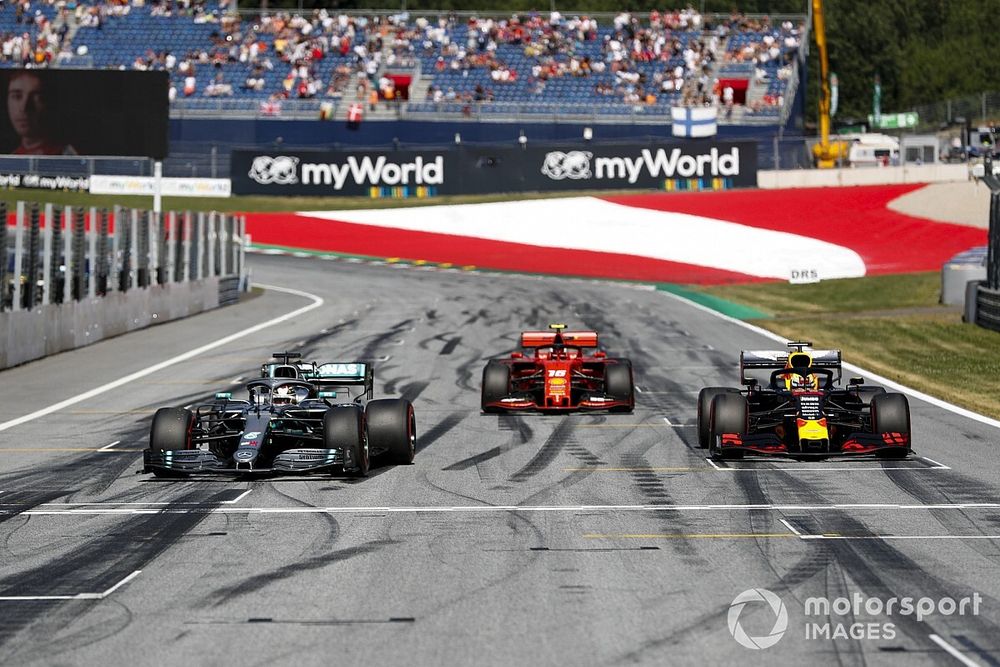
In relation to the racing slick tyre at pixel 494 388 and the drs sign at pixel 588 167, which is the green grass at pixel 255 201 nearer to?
the drs sign at pixel 588 167

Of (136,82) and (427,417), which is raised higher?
(136,82)

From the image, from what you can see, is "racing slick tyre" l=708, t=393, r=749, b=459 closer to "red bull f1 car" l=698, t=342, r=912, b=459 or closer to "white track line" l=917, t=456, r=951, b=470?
"red bull f1 car" l=698, t=342, r=912, b=459

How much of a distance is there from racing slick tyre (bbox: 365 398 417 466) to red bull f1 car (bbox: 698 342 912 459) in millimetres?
3355

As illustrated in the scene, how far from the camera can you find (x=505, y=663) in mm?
8297

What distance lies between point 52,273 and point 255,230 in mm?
30561

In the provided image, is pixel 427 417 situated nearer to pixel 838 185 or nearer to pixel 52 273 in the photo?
pixel 52 273

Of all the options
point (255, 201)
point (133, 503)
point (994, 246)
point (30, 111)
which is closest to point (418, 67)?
point (255, 201)

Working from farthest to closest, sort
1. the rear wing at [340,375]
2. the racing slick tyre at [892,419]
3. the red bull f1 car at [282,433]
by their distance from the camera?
the rear wing at [340,375]
the racing slick tyre at [892,419]
the red bull f1 car at [282,433]

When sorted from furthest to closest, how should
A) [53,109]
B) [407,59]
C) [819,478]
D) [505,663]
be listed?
[407,59], [53,109], [819,478], [505,663]

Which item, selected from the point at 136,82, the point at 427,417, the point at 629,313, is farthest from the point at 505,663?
the point at 136,82

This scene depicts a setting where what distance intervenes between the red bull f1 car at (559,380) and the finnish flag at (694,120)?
42.3 m

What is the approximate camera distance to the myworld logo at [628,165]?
60500 mm

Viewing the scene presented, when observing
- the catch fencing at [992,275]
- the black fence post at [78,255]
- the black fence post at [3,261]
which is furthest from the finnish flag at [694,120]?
the black fence post at [3,261]

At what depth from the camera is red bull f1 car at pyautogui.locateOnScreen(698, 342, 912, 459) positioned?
16328 mm
